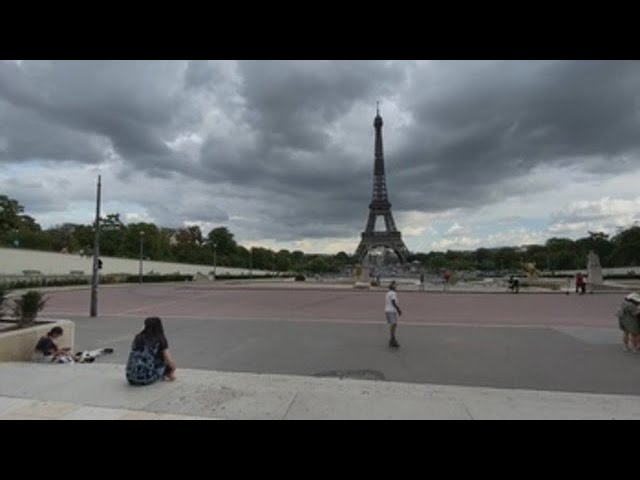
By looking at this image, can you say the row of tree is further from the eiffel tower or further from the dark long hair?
the dark long hair

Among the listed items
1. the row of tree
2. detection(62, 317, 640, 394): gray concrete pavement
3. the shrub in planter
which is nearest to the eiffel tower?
the row of tree

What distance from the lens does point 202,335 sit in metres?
13.3

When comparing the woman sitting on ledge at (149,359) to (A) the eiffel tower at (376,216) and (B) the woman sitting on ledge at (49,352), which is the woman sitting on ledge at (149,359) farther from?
(A) the eiffel tower at (376,216)

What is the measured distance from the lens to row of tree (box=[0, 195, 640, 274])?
242 ft

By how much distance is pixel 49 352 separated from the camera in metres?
8.85

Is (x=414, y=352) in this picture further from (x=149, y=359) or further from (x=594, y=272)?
(x=594, y=272)

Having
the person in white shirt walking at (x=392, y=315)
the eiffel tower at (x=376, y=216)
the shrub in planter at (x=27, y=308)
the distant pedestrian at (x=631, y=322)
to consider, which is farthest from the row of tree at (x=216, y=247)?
A: the distant pedestrian at (x=631, y=322)

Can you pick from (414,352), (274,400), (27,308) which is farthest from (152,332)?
(414,352)

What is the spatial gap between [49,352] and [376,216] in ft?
281

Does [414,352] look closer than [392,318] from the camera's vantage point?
Yes

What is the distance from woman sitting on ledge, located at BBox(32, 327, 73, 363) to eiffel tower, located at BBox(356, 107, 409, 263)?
82.1m

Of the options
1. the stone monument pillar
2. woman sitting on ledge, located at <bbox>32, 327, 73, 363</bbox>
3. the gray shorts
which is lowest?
woman sitting on ledge, located at <bbox>32, 327, 73, 363</bbox>
